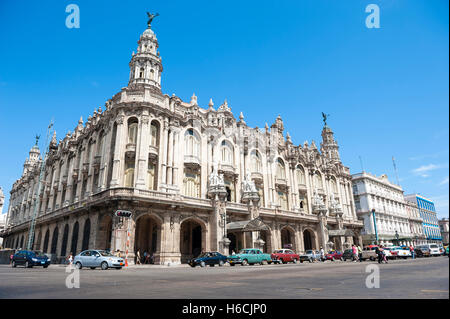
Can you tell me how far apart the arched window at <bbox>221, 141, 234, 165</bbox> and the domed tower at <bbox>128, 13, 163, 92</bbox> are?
36.8ft

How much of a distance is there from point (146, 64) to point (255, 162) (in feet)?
65.6

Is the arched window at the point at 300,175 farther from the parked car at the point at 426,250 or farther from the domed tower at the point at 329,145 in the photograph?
the parked car at the point at 426,250

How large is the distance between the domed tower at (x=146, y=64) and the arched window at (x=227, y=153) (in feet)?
36.8

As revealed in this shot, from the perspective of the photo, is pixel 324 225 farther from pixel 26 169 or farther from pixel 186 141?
pixel 26 169

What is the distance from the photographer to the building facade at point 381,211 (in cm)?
6606

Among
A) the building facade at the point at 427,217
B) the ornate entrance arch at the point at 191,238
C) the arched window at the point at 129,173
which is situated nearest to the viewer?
the arched window at the point at 129,173

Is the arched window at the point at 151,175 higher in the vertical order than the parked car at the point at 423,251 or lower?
higher

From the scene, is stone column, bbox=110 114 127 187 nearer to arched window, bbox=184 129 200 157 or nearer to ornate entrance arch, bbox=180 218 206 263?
arched window, bbox=184 129 200 157

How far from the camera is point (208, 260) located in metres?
25.4

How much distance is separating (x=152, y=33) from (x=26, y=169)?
51.9 meters

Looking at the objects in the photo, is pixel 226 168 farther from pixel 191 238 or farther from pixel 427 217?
pixel 427 217

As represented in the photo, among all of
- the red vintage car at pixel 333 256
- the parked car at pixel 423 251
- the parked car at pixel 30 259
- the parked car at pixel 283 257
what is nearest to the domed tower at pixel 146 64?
the parked car at pixel 30 259

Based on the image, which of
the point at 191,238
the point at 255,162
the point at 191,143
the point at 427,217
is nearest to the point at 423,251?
the point at 255,162

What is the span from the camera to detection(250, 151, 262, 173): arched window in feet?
145
